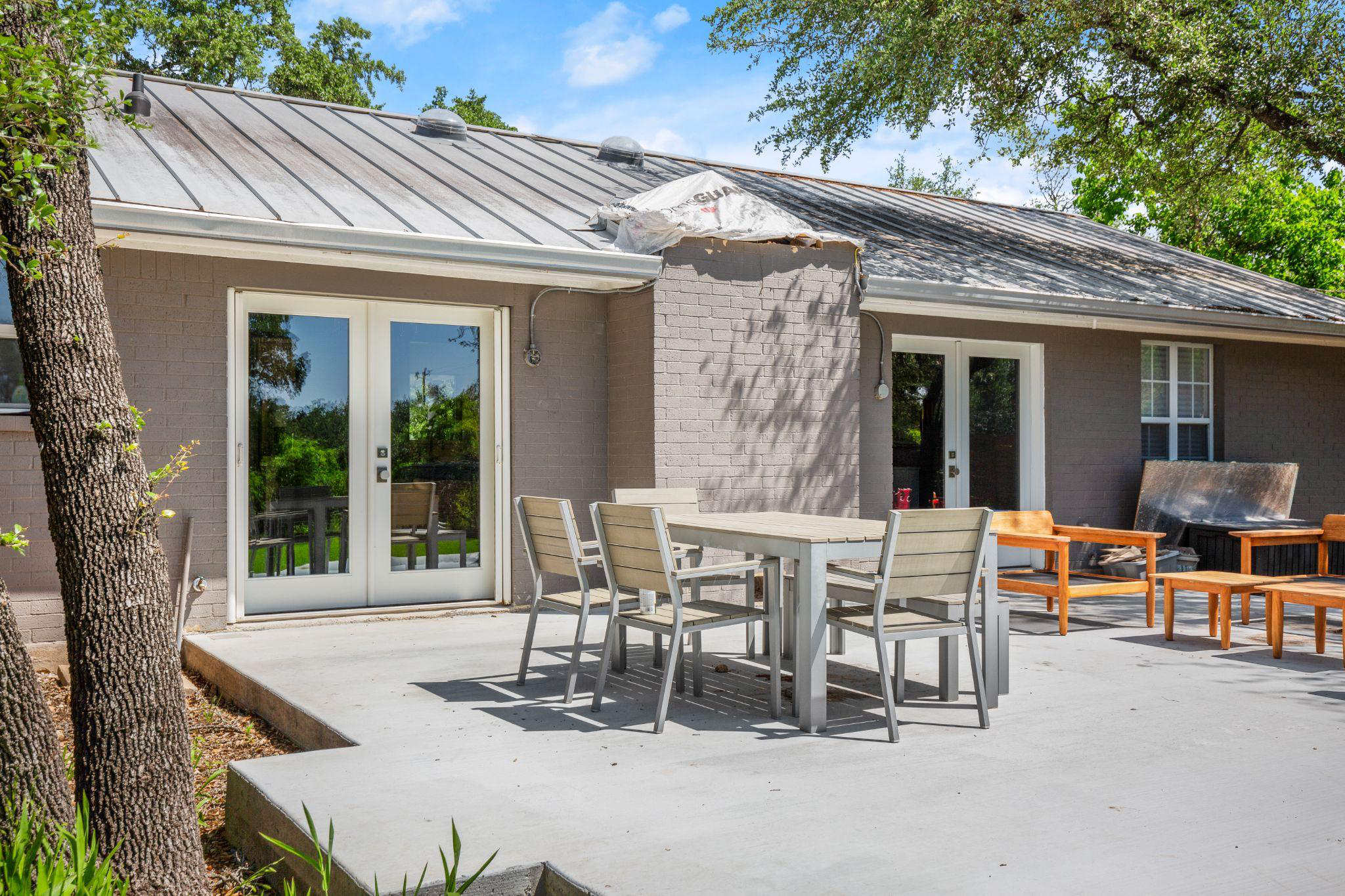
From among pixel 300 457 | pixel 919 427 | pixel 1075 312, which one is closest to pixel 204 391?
pixel 300 457

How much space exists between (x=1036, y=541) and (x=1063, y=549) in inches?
8.4

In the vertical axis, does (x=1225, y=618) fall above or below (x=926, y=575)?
below

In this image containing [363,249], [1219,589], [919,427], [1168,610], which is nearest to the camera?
[1219,589]

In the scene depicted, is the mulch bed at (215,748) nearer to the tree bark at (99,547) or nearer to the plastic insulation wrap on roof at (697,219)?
the tree bark at (99,547)

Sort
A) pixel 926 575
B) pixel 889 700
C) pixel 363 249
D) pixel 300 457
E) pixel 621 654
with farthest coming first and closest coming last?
pixel 300 457
pixel 363 249
pixel 621 654
pixel 926 575
pixel 889 700

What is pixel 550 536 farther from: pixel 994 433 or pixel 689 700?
pixel 994 433

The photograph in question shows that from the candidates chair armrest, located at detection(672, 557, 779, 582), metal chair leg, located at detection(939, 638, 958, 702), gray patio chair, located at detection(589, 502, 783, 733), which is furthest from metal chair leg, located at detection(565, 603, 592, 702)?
metal chair leg, located at detection(939, 638, 958, 702)

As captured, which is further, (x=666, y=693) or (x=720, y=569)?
(x=720, y=569)

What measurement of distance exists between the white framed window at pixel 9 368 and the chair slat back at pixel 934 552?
4.95 meters

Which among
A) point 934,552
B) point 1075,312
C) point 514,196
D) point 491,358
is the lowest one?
point 934,552

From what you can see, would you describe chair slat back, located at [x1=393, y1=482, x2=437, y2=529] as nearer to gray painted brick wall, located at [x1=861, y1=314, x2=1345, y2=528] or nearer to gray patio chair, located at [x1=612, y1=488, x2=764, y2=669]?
gray patio chair, located at [x1=612, y1=488, x2=764, y2=669]

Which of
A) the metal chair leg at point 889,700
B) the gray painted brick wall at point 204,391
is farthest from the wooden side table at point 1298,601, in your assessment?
the gray painted brick wall at point 204,391

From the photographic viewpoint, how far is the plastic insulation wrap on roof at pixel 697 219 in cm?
784

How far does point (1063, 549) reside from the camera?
709 cm
